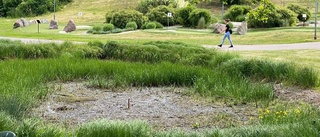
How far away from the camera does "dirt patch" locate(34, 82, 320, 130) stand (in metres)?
6.11

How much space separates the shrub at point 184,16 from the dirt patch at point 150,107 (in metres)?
21.9

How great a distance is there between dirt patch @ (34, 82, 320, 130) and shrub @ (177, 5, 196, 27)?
21911mm

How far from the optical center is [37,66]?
29.5 ft

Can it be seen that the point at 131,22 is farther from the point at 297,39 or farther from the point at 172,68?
the point at 172,68

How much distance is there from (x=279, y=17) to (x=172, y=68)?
1959cm

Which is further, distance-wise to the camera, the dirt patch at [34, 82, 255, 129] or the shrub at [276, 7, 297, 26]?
the shrub at [276, 7, 297, 26]

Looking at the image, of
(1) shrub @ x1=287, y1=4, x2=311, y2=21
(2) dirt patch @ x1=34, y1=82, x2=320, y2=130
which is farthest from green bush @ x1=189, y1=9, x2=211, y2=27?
(2) dirt patch @ x1=34, y1=82, x2=320, y2=130

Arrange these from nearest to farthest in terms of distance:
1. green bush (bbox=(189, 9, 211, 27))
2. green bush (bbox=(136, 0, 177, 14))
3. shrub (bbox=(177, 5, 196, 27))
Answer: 1. green bush (bbox=(189, 9, 211, 27))
2. shrub (bbox=(177, 5, 196, 27))
3. green bush (bbox=(136, 0, 177, 14))

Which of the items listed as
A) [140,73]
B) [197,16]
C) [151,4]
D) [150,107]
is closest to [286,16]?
[197,16]

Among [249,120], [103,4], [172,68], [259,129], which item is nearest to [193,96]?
[172,68]

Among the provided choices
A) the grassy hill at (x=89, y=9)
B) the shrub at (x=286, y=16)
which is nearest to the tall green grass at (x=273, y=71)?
the shrub at (x=286, y=16)

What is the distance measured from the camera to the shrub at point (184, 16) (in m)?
29.8

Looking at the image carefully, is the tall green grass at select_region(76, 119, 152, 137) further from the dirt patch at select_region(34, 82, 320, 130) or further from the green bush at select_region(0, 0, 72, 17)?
the green bush at select_region(0, 0, 72, 17)

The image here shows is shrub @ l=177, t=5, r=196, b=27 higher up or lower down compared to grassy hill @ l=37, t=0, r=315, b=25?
lower down
